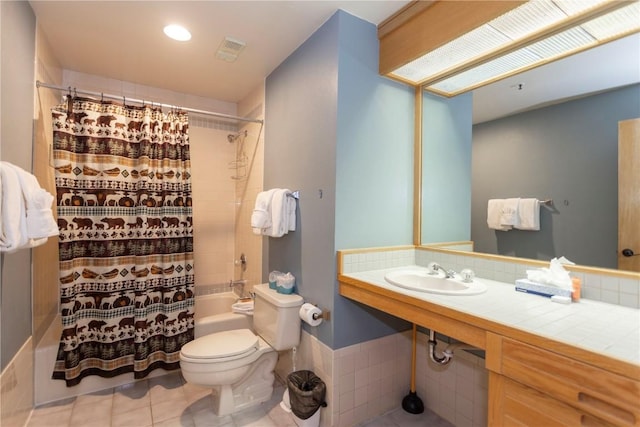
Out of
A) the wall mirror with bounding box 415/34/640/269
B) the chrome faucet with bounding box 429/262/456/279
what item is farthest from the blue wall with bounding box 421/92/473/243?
the chrome faucet with bounding box 429/262/456/279

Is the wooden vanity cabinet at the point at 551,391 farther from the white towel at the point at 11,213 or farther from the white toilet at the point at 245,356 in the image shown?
the white towel at the point at 11,213

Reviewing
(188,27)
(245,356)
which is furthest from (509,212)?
(188,27)

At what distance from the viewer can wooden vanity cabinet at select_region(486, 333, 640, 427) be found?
75 cm

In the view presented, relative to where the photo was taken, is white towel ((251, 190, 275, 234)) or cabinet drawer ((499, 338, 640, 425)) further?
white towel ((251, 190, 275, 234))

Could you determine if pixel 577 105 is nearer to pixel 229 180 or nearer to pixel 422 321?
pixel 422 321

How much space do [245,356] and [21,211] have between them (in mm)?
1325

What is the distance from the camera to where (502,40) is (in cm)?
151

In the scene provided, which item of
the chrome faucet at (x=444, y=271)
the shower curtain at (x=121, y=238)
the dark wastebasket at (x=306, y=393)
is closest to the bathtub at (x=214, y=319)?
the shower curtain at (x=121, y=238)

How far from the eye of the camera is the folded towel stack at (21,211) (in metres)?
1.15

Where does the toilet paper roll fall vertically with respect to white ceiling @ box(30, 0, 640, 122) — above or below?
below

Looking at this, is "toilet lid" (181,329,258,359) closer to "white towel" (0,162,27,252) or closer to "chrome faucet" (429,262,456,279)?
"white towel" (0,162,27,252)

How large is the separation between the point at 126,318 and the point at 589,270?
2.73 meters

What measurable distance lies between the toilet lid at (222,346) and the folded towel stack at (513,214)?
161cm

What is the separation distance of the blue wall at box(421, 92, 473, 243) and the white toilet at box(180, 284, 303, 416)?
1039 mm
